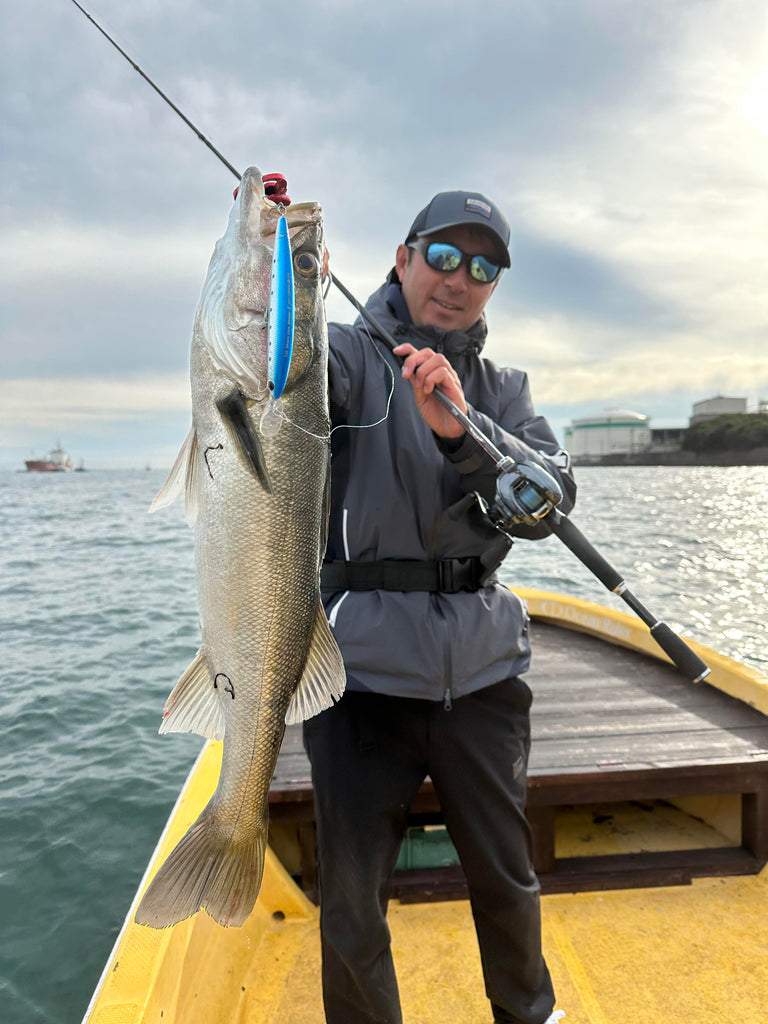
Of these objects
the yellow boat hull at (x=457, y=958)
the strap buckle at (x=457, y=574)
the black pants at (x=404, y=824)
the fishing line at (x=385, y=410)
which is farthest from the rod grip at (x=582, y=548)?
the yellow boat hull at (x=457, y=958)

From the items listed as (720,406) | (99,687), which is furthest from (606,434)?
(99,687)

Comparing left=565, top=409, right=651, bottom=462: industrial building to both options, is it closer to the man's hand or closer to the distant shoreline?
the distant shoreline

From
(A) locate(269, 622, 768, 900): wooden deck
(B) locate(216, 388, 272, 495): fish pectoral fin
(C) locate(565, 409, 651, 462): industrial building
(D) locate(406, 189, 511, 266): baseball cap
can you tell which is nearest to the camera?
(B) locate(216, 388, 272, 495): fish pectoral fin

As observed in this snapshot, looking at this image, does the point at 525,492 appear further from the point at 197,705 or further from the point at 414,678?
the point at 197,705

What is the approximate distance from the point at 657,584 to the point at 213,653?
17.6 metres

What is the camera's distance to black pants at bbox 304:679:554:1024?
7.55 ft

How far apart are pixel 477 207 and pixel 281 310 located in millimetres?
1518

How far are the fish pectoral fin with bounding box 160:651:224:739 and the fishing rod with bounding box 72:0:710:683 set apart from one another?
3.83ft

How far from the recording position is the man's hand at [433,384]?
2.21 metres

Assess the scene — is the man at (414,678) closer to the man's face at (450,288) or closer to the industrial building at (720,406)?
the man's face at (450,288)

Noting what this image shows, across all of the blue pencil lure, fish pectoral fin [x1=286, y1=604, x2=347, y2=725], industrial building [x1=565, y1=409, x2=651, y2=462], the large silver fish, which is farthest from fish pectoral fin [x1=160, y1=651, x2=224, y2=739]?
industrial building [x1=565, y1=409, x2=651, y2=462]

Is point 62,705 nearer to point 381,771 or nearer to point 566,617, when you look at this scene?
point 566,617

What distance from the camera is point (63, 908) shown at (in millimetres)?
5051

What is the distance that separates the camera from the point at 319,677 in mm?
2047
